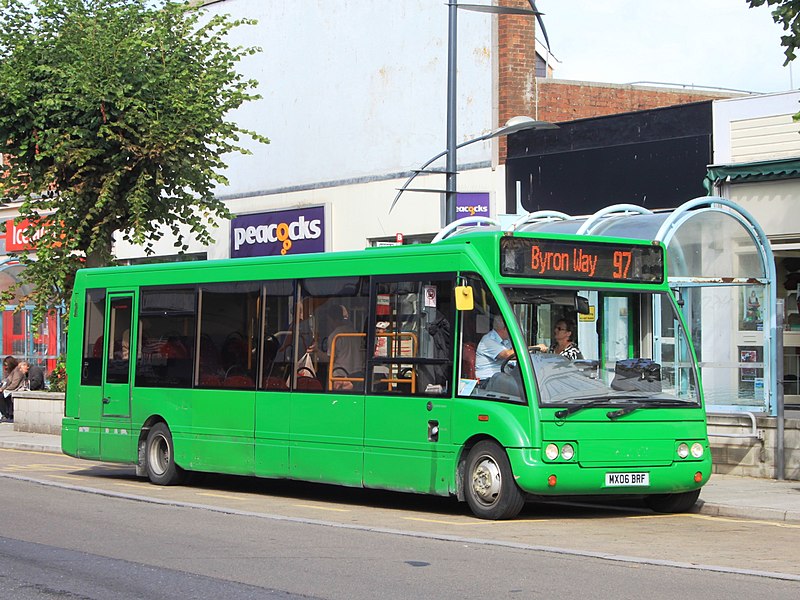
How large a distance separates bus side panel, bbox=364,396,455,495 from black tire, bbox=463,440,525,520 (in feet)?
0.83

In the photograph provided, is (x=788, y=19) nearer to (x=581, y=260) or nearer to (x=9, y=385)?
(x=581, y=260)

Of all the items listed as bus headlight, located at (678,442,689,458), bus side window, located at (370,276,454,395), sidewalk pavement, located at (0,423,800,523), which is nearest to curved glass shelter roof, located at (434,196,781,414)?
sidewalk pavement, located at (0,423,800,523)

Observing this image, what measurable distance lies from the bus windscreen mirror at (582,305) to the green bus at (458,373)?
2cm

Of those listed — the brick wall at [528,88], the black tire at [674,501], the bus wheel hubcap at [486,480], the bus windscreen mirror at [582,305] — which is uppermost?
the brick wall at [528,88]

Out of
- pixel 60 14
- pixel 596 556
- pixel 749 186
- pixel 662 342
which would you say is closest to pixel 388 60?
pixel 60 14

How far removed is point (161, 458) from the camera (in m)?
17.2

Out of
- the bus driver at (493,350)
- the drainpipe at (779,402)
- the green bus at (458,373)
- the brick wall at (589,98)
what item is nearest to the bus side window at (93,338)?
the green bus at (458,373)

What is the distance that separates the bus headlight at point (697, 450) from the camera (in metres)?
13.0

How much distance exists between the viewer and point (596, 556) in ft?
32.4

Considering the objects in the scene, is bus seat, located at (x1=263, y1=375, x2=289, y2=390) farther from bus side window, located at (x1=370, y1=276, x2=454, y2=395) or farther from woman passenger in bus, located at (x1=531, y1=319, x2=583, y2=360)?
woman passenger in bus, located at (x1=531, y1=319, x2=583, y2=360)

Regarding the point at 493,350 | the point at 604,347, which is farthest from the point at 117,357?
the point at 604,347

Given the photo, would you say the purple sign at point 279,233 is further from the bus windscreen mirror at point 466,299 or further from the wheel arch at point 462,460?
the wheel arch at point 462,460

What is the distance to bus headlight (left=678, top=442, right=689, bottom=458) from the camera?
12.9m

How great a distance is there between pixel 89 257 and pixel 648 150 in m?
11.5
